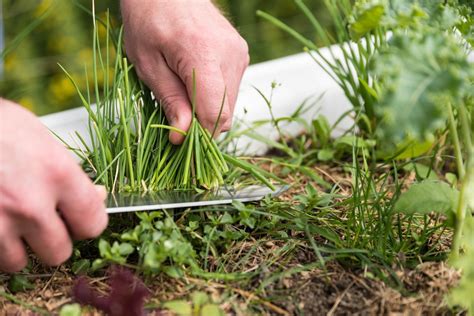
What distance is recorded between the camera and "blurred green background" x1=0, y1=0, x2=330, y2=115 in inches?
92.0

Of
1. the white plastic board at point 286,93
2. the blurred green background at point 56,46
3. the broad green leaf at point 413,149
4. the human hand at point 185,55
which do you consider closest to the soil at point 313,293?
the human hand at point 185,55

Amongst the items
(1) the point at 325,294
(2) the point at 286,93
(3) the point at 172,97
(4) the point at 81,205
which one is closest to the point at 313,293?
(1) the point at 325,294

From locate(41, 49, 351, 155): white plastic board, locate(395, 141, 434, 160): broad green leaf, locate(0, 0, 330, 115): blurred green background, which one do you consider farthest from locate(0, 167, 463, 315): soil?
locate(0, 0, 330, 115): blurred green background

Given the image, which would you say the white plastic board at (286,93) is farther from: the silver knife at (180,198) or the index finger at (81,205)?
the index finger at (81,205)

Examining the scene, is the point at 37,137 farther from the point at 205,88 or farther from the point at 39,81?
the point at 39,81

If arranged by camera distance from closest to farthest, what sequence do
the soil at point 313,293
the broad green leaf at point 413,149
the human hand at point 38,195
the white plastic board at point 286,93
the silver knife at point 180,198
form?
1. the human hand at point 38,195
2. the soil at point 313,293
3. the silver knife at point 180,198
4. the broad green leaf at point 413,149
5. the white plastic board at point 286,93

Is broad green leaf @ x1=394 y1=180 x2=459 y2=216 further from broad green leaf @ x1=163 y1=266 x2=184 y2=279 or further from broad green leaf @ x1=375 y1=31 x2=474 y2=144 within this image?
broad green leaf @ x1=163 y1=266 x2=184 y2=279

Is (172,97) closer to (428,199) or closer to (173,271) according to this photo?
(173,271)

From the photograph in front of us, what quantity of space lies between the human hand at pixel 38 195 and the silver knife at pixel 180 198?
0.10m

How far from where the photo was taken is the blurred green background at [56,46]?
2.34 m

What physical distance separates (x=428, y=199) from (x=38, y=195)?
558 mm

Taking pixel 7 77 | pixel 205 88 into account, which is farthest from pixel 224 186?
pixel 7 77

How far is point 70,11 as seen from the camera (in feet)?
7.90

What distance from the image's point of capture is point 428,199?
1.08 meters
